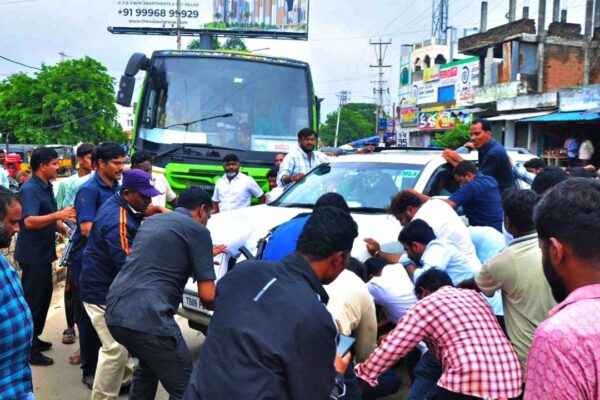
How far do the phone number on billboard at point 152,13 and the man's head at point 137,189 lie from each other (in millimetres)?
23996

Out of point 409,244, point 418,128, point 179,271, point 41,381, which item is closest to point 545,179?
point 409,244

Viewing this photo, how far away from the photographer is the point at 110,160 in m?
4.41

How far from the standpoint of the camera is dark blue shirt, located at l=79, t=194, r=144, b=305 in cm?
370

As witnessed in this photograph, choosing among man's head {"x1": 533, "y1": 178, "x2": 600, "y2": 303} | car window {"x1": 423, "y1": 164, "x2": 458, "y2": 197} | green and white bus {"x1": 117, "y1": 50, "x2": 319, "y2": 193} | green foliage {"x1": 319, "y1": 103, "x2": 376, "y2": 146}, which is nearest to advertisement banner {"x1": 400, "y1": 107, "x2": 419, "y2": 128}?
green foliage {"x1": 319, "y1": 103, "x2": 376, "y2": 146}

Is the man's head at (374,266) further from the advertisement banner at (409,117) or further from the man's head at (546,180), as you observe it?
the advertisement banner at (409,117)

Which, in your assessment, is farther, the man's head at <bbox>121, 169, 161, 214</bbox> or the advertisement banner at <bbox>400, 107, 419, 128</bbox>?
the advertisement banner at <bbox>400, 107, 419, 128</bbox>

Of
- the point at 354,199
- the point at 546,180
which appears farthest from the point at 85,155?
the point at 546,180

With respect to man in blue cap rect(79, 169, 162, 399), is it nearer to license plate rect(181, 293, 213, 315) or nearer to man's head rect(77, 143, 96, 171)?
license plate rect(181, 293, 213, 315)

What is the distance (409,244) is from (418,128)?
4721cm

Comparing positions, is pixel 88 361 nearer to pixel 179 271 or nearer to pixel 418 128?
pixel 179 271

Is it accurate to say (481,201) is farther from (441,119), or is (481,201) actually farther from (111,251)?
(441,119)

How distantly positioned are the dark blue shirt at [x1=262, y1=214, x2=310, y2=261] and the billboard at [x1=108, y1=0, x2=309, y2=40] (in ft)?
74.5

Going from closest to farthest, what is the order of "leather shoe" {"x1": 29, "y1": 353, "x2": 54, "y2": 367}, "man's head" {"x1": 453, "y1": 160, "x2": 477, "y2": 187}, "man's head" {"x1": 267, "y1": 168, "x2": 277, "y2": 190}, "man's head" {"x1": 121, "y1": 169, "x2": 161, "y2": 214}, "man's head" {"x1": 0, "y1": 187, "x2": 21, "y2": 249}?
1. "man's head" {"x1": 0, "y1": 187, "x2": 21, "y2": 249}
2. "man's head" {"x1": 121, "y1": 169, "x2": 161, "y2": 214}
3. "leather shoe" {"x1": 29, "y1": 353, "x2": 54, "y2": 367}
4. "man's head" {"x1": 453, "y1": 160, "x2": 477, "y2": 187}
5. "man's head" {"x1": 267, "y1": 168, "x2": 277, "y2": 190}

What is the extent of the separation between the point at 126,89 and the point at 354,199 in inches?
181
